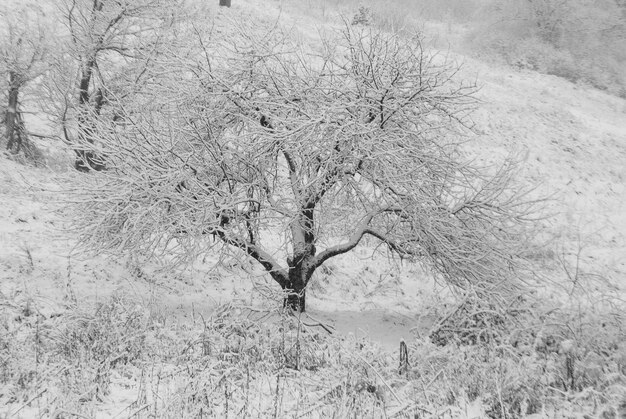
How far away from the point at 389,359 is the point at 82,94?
37.4ft

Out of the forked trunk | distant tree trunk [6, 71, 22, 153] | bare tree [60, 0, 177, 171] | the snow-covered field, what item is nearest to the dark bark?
the forked trunk

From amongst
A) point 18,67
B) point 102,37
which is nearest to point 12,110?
point 18,67

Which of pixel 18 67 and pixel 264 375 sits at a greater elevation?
pixel 18 67

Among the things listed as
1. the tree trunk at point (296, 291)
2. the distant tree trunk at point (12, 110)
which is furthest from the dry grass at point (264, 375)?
the distant tree trunk at point (12, 110)

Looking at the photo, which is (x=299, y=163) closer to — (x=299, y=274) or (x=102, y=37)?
(x=299, y=274)

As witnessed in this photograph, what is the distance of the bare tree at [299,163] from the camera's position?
666 centimetres

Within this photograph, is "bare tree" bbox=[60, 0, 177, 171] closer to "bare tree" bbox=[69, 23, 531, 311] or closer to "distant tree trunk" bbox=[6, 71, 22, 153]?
"distant tree trunk" bbox=[6, 71, 22, 153]

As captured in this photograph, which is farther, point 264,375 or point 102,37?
point 102,37

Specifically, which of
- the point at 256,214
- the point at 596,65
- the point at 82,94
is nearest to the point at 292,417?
the point at 256,214

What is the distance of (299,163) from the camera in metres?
7.96

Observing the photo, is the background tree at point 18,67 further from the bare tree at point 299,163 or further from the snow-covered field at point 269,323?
the bare tree at point 299,163

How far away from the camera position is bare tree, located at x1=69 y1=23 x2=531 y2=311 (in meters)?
6.66

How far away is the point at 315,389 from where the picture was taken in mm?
3666

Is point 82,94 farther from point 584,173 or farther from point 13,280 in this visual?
point 584,173
